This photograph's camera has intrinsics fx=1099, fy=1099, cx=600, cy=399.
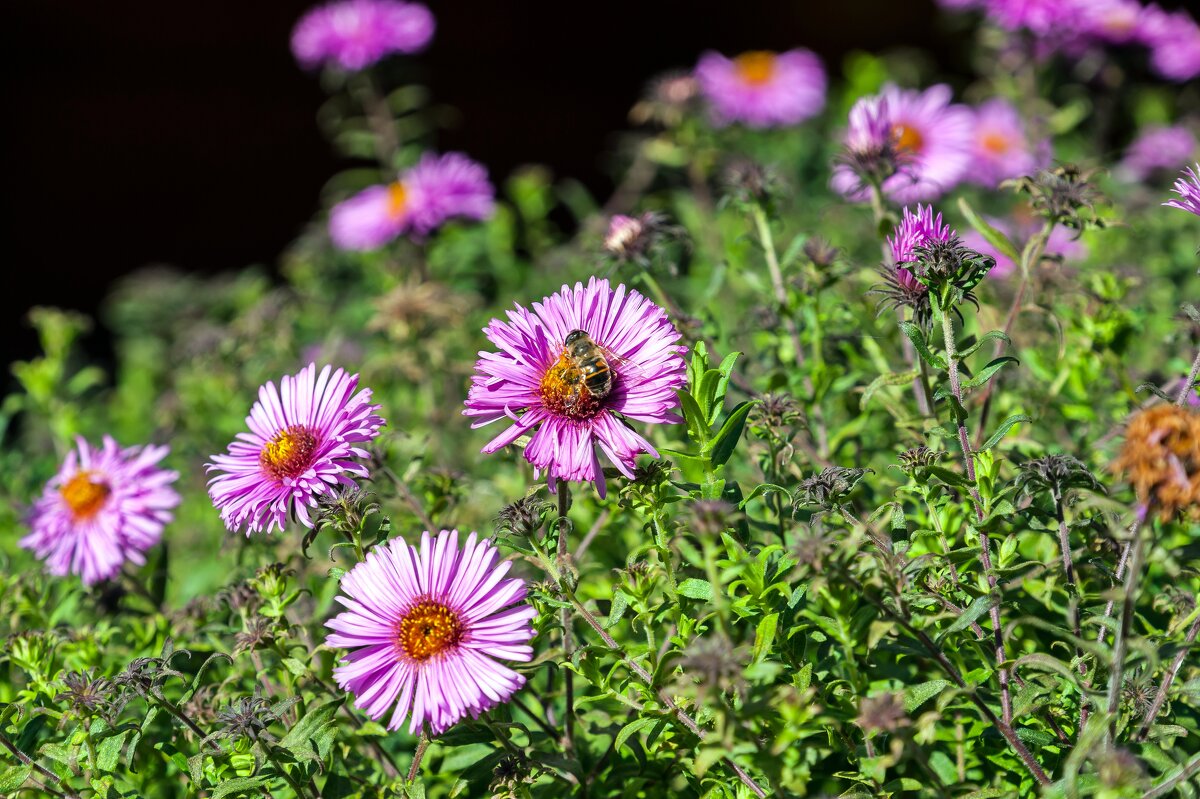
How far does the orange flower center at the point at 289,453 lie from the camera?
152cm

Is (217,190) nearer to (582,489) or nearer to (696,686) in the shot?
(582,489)

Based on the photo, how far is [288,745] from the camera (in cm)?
143

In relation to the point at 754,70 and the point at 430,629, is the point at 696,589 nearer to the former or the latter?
the point at 430,629

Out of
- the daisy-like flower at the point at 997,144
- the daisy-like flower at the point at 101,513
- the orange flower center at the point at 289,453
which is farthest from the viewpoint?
the daisy-like flower at the point at 997,144

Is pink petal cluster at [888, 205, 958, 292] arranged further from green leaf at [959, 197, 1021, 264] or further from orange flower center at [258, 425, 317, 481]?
orange flower center at [258, 425, 317, 481]

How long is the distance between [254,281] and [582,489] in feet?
7.19

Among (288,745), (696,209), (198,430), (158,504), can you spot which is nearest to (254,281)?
(198,430)

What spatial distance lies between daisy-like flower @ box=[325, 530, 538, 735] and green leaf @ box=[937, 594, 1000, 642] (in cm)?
51

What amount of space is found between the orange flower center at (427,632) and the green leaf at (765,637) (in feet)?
1.26

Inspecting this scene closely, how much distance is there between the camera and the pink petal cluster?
141 centimetres

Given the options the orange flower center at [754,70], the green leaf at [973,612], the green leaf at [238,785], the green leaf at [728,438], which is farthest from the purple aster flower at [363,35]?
the green leaf at [973,612]

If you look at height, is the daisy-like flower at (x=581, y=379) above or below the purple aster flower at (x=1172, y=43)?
below

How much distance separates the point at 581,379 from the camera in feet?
4.77

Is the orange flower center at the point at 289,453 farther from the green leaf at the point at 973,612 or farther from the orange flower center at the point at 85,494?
the green leaf at the point at 973,612
